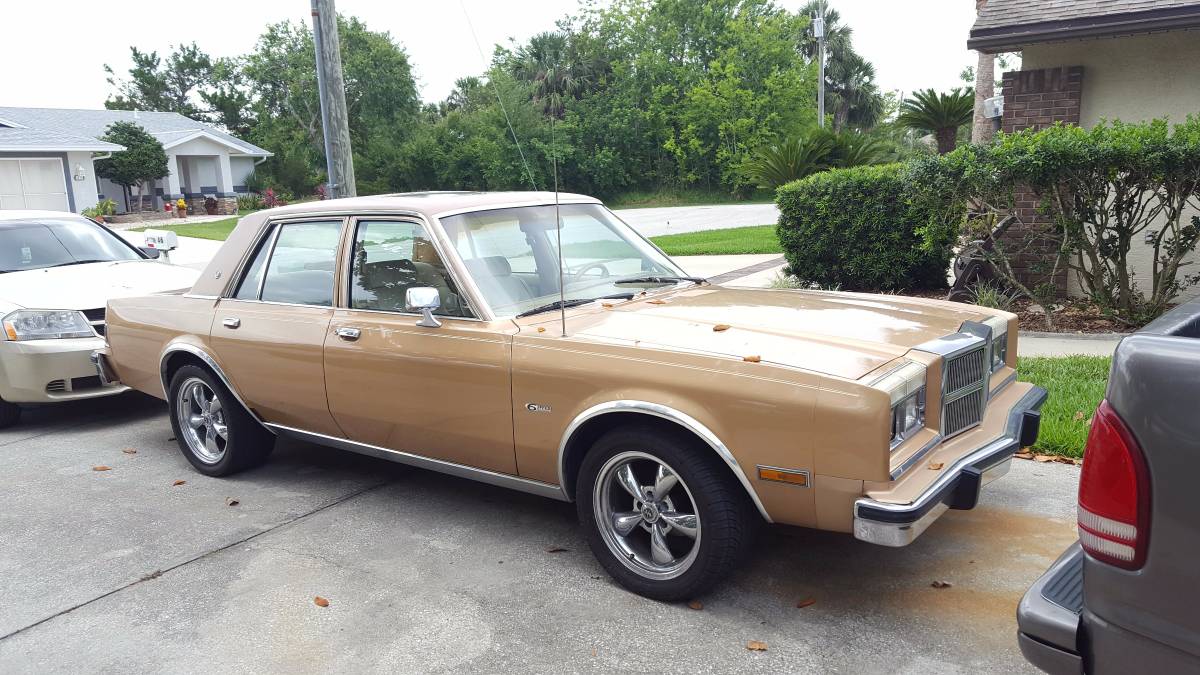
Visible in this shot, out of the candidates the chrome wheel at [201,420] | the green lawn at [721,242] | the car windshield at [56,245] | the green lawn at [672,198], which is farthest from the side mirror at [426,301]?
the green lawn at [672,198]

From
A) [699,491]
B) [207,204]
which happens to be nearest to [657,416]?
[699,491]

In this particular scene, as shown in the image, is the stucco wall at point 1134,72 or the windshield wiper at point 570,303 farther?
the stucco wall at point 1134,72

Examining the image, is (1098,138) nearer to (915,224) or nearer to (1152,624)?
(915,224)

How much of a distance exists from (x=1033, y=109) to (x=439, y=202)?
740 centimetres

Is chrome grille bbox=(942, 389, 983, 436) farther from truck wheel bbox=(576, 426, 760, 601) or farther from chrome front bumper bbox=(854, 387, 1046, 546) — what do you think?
truck wheel bbox=(576, 426, 760, 601)

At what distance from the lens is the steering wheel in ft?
15.5

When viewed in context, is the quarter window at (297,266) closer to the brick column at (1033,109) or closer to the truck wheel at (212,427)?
the truck wheel at (212,427)

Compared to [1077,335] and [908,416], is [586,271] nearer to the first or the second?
[908,416]

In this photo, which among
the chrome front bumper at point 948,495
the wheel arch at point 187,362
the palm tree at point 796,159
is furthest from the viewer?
the palm tree at point 796,159

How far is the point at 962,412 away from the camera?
12.3ft

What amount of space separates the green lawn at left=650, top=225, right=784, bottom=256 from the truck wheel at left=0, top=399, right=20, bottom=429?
11.1m

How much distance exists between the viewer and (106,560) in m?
4.38

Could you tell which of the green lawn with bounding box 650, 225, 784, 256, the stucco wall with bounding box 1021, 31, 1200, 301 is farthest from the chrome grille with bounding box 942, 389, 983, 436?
the green lawn with bounding box 650, 225, 784, 256

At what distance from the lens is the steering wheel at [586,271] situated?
15.5 ft
